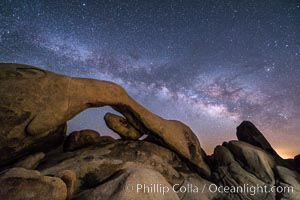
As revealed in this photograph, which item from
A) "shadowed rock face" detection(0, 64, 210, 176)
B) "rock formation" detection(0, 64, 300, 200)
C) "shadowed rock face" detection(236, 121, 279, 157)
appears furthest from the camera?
"shadowed rock face" detection(236, 121, 279, 157)

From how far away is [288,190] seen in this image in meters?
10.8

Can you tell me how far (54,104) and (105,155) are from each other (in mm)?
3792

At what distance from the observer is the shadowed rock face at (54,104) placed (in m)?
9.51

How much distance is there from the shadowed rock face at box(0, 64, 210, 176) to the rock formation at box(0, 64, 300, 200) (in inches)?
1.6

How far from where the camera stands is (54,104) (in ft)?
33.6

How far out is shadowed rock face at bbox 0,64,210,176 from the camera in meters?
9.51

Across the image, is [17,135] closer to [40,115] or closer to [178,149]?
[40,115]

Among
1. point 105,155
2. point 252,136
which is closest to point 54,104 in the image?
point 105,155

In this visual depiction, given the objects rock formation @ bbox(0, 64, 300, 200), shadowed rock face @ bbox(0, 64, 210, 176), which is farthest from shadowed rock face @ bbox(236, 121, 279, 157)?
shadowed rock face @ bbox(0, 64, 210, 176)

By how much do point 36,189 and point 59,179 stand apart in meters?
0.88

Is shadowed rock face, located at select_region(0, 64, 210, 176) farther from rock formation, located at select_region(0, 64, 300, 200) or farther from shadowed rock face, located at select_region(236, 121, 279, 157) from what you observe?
shadowed rock face, located at select_region(236, 121, 279, 157)

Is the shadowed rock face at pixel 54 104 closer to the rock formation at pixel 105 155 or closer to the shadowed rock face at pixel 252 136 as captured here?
the rock formation at pixel 105 155

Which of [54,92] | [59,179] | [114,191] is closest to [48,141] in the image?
[54,92]

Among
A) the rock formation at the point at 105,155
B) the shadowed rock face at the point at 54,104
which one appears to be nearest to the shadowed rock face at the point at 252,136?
the rock formation at the point at 105,155
